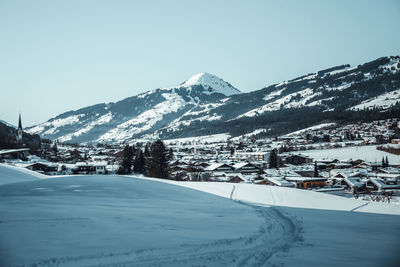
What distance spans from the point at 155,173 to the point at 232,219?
24.9 meters

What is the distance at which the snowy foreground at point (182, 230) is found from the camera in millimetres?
7066

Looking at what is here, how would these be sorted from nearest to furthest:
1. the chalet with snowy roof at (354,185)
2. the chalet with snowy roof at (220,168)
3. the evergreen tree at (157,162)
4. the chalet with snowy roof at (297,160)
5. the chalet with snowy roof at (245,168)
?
the evergreen tree at (157,162), the chalet with snowy roof at (354,185), the chalet with snowy roof at (220,168), the chalet with snowy roof at (245,168), the chalet with snowy roof at (297,160)

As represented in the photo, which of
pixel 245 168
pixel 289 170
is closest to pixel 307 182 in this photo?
pixel 289 170

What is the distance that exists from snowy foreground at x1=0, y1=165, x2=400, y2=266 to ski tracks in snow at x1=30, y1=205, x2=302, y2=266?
2cm

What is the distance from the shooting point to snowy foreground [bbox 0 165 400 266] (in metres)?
7.07

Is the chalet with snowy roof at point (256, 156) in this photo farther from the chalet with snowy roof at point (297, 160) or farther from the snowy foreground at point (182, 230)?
the snowy foreground at point (182, 230)

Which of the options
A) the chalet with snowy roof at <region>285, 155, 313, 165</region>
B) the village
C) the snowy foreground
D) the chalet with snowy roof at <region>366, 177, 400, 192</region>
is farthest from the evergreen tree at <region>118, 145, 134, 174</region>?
the chalet with snowy roof at <region>285, 155, 313, 165</region>

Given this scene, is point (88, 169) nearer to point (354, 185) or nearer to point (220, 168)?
point (220, 168)

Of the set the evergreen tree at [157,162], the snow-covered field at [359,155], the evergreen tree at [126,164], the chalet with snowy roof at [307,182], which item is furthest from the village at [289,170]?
the evergreen tree at [157,162]

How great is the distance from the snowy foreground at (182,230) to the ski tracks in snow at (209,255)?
0.07ft

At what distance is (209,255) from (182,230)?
2043mm

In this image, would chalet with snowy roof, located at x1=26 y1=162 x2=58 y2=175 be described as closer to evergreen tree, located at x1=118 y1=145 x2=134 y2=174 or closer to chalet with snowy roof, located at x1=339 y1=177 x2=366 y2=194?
evergreen tree, located at x1=118 y1=145 x2=134 y2=174

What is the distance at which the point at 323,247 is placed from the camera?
8.36 metres

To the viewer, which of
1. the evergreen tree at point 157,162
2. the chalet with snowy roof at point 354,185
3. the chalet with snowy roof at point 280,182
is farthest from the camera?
the chalet with snowy roof at point 354,185
